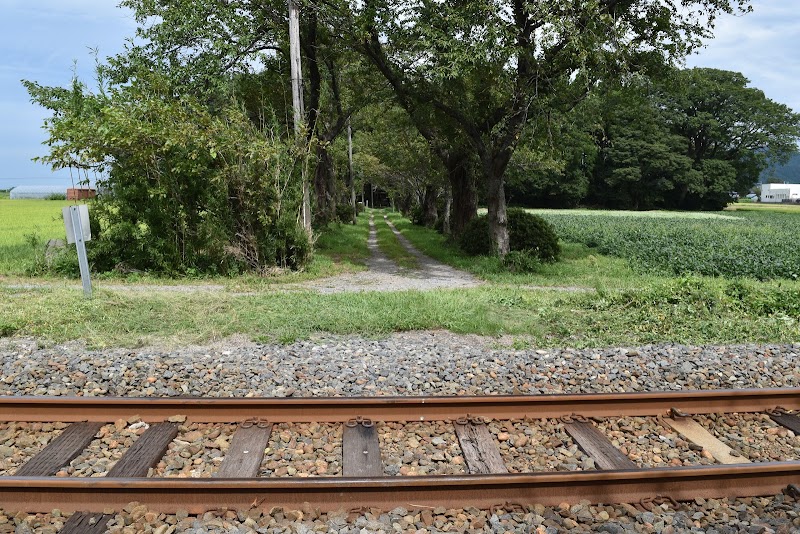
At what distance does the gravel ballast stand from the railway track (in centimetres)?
10

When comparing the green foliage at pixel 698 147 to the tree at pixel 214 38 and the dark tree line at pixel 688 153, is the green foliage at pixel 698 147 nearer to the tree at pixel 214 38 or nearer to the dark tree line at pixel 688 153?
the dark tree line at pixel 688 153

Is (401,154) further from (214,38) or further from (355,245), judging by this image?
(214,38)

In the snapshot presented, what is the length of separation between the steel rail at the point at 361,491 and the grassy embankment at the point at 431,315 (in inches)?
134

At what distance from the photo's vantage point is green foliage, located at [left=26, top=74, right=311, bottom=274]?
42.3ft

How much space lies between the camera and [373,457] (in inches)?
167

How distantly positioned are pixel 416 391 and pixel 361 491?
1990mm

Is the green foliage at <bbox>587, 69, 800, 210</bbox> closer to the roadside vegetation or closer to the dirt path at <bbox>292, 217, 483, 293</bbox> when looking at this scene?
the roadside vegetation

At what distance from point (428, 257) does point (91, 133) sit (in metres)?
11.1

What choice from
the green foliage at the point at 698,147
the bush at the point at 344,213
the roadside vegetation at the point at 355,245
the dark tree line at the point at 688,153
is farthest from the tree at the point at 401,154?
the green foliage at the point at 698,147

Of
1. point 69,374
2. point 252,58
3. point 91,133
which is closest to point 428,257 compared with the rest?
point 252,58

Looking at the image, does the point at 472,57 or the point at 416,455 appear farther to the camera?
the point at 472,57

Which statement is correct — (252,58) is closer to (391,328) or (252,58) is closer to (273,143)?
(273,143)

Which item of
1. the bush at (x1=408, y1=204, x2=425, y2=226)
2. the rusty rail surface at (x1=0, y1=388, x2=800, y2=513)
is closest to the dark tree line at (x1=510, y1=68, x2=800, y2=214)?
the bush at (x1=408, y1=204, x2=425, y2=226)

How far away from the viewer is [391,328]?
7840 mm
